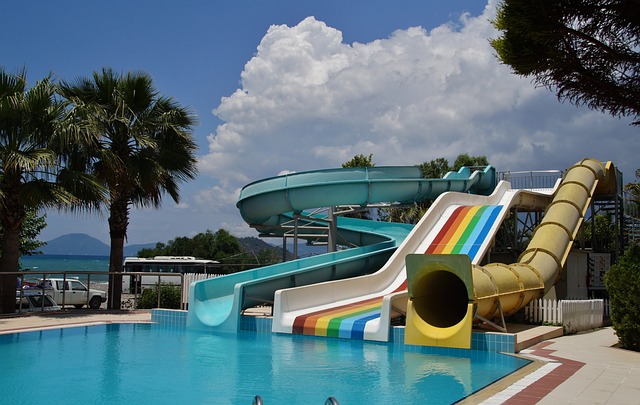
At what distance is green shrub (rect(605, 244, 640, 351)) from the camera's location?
1200cm

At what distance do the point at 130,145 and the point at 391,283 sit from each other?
9887 millimetres

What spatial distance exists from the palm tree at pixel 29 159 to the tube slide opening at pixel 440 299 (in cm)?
1000

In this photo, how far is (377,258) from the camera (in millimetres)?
22266

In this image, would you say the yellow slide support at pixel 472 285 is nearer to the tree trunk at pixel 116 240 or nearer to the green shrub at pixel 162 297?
the green shrub at pixel 162 297

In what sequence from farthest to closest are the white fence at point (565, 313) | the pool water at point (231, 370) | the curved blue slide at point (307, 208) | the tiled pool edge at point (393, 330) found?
the curved blue slide at point (307, 208) < the white fence at point (565, 313) < the tiled pool edge at point (393, 330) < the pool water at point (231, 370)

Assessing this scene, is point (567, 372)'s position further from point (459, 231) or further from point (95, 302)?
point (95, 302)

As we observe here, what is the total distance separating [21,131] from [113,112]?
382cm

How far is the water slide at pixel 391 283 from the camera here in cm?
1514

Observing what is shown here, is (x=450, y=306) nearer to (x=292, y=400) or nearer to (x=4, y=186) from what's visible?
(x=292, y=400)

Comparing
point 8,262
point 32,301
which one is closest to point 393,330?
point 8,262

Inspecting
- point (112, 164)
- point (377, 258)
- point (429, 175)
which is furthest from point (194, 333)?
point (429, 175)

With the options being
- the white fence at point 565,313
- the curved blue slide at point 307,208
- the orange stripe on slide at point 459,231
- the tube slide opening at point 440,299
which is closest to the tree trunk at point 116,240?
the curved blue slide at point 307,208

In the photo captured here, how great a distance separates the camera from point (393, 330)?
14.3 meters

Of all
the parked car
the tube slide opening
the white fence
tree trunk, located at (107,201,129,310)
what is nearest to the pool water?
the tube slide opening
